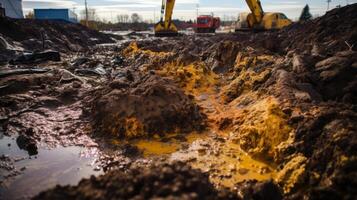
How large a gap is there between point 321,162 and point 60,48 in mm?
18783

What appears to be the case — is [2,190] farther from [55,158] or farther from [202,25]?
[202,25]

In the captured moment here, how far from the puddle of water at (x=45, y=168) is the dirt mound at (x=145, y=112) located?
31.1 inches

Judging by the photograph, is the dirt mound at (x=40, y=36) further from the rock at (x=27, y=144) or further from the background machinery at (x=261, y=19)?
the rock at (x=27, y=144)

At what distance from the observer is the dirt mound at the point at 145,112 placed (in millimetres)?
5629

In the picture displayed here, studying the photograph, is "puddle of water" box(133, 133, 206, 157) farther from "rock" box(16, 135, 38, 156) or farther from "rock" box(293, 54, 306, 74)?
"rock" box(293, 54, 306, 74)

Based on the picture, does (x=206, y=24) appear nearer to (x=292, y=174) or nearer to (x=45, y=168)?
(x=45, y=168)

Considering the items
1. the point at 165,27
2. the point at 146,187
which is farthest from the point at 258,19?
the point at 146,187

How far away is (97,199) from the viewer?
8.63 feet

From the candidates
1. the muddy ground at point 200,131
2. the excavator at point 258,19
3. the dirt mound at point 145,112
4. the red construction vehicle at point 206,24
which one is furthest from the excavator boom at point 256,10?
the dirt mound at point 145,112

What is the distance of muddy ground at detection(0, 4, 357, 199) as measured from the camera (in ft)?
10.4

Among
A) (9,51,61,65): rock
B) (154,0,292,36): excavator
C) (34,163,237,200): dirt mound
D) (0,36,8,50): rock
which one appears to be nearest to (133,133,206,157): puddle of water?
(34,163,237,200): dirt mound

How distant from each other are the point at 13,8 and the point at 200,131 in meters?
38.7

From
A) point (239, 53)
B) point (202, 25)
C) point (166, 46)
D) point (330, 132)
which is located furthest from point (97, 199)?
point (202, 25)

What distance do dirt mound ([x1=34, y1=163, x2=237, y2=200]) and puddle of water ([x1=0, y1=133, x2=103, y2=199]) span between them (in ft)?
4.30
